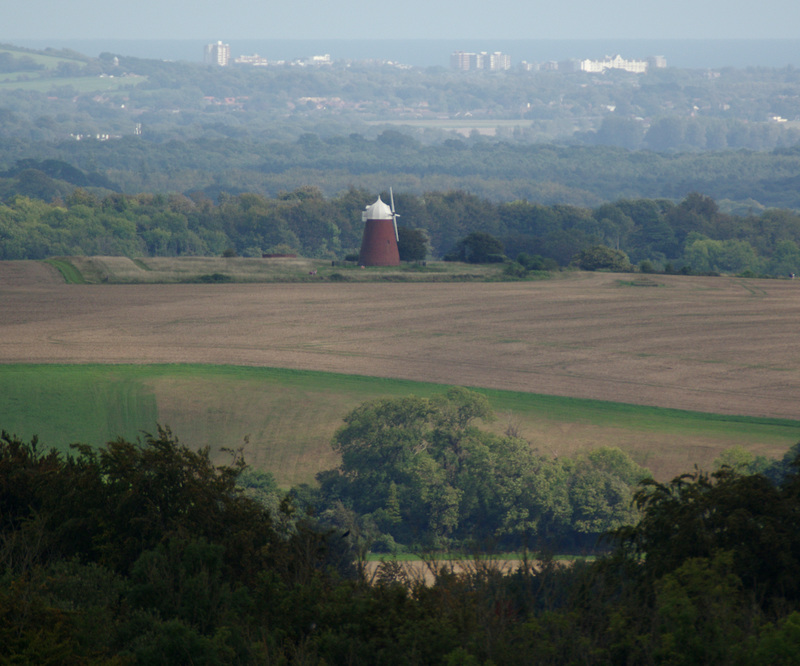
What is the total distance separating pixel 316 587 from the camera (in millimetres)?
18812

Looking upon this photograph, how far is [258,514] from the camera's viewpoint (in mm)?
24422

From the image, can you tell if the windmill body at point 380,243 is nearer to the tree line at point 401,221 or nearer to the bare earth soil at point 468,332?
the bare earth soil at point 468,332

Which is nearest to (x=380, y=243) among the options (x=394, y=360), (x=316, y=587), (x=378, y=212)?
(x=378, y=212)

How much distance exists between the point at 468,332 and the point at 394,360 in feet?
27.0

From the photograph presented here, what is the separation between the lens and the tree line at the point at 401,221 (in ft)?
485

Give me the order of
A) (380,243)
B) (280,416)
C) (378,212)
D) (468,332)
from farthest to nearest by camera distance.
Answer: (380,243) → (378,212) → (468,332) → (280,416)

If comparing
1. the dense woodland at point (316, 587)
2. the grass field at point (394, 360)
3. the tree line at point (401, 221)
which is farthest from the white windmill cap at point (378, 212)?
the dense woodland at point (316, 587)

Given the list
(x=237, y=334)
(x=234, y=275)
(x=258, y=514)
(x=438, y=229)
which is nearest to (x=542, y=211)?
(x=438, y=229)

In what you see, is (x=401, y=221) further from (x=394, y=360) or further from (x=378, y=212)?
(x=394, y=360)

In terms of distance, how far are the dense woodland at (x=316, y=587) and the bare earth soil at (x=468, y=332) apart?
98.4ft

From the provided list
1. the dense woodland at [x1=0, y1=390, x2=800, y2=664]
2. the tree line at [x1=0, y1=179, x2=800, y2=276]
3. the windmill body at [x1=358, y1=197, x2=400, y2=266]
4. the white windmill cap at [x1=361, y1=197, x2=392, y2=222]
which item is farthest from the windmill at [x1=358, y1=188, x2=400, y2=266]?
the dense woodland at [x1=0, y1=390, x2=800, y2=664]

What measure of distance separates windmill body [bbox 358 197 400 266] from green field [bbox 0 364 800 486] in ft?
104

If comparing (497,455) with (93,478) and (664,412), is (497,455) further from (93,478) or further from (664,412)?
(93,478)

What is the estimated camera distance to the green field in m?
47.7
